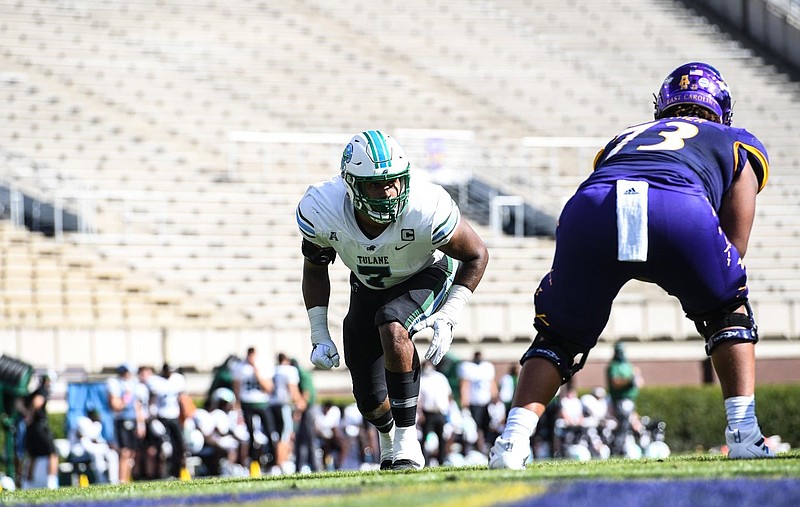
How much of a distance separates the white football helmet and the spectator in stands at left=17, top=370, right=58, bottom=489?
355 inches

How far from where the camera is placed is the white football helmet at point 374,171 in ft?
19.0

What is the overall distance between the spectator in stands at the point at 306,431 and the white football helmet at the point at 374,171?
9.52 meters

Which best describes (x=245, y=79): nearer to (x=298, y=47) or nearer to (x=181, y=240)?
(x=298, y=47)

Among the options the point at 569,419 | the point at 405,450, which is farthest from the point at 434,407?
the point at 405,450

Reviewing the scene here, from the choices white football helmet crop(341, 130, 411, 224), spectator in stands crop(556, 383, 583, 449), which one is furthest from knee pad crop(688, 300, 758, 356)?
spectator in stands crop(556, 383, 583, 449)

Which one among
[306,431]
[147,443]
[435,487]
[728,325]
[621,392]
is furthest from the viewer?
[621,392]

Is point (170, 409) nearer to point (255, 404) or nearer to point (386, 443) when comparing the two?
point (255, 404)

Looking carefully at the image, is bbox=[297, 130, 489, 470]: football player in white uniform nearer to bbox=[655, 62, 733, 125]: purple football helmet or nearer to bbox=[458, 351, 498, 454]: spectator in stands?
bbox=[655, 62, 733, 125]: purple football helmet

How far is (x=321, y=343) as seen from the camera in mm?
6465

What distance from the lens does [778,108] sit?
28.8 m

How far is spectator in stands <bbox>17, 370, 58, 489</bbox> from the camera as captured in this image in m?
13.9

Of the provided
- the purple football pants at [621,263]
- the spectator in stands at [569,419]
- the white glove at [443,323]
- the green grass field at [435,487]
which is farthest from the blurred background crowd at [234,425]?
the purple football pants at [621,263]

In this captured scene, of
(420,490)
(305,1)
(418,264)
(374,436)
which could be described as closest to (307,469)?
(374,436)

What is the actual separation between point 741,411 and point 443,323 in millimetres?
1622
